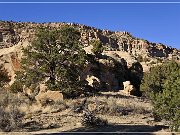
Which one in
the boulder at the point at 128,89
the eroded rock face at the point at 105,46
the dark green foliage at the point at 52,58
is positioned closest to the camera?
the dark green foliage at the point at 52,58

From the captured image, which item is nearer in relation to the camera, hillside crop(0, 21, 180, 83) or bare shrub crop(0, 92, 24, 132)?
bare shrub crop(0, 92, 24, 132)

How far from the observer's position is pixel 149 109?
31.3 meters

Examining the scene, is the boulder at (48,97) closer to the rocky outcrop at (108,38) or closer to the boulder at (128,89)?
the boulder at (128,89)

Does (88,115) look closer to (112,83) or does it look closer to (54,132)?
(54,132)

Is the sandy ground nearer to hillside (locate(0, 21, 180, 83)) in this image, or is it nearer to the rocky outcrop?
hillside (locate(0, 21, 180, 83))

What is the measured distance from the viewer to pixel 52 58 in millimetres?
35500

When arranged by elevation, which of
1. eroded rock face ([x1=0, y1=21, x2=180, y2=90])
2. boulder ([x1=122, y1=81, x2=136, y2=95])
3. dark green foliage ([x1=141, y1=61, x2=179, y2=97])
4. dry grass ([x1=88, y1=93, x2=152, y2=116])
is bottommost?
dry grass ([x1=88, y1=93, x2=152, y2=116])

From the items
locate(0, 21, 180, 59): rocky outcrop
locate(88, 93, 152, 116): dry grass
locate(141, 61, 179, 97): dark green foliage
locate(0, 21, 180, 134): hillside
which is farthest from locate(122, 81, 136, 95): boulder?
locate(0, 21, 180, 59): rocky outcrop

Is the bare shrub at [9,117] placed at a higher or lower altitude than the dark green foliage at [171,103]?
lower

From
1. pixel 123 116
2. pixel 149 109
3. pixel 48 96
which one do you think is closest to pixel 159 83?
pixel 149 109

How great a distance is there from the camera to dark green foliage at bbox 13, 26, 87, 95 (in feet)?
116

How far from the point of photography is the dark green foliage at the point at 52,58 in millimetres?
35438

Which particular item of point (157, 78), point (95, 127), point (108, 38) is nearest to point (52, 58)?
point (157, 78)

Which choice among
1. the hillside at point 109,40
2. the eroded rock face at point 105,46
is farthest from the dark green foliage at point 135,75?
the hillside at point 109,40
